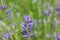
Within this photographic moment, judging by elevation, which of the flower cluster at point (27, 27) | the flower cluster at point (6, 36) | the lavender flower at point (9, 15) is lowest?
the flower cluster at point (6, 36)

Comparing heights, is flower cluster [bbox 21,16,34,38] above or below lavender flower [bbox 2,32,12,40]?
above

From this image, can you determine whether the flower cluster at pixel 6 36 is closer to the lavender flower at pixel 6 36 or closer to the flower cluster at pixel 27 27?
the lavender flower at pixel 6 36

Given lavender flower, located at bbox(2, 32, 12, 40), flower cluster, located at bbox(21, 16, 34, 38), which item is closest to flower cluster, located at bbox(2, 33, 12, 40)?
lavender flower, located at bbox(2, 32, 12, 40)

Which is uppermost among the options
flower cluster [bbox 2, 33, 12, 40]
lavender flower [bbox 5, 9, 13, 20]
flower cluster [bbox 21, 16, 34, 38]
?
lavender flower [bbox 5, 9, 13, 20]

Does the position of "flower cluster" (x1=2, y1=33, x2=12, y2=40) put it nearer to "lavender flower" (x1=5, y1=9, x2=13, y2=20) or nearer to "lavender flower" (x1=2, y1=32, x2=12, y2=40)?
"lavender flower" (x1=2, y1=32, x2=12, y2=40)

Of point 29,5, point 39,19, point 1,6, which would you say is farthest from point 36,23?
point 1,6

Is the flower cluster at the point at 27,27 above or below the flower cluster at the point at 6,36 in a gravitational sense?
above

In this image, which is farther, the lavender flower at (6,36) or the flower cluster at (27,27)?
the lavender flower at (6,36)

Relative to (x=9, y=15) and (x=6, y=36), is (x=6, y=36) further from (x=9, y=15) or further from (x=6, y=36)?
(x=9, y=15)

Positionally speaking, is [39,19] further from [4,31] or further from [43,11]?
[4,31]

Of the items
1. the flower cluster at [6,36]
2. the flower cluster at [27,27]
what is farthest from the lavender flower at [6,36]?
the flower cluster at [27,27]

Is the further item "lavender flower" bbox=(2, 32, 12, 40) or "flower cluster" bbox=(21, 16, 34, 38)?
"lavender flower" bbox=(2, 32, 12, 40)
